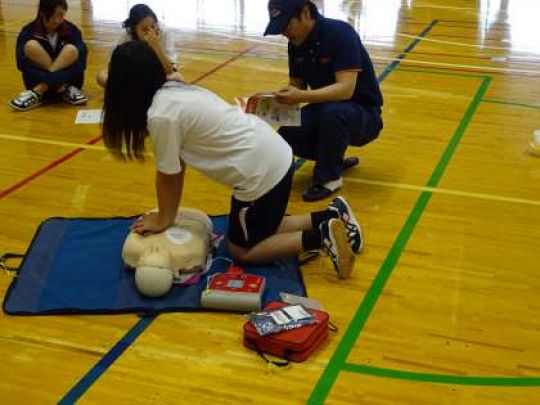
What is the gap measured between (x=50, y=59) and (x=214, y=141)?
284cm

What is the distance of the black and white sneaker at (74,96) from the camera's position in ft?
17.8

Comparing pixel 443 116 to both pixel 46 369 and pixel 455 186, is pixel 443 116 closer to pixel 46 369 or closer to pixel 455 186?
pixel 455 186

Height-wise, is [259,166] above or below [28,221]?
above

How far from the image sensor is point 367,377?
101 inches

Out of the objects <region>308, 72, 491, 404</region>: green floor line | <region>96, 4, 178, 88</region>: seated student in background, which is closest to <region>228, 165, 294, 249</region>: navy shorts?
<region>308, 72, 491, 404</region>: green floor line

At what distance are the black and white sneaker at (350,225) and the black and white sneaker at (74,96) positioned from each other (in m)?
2.63

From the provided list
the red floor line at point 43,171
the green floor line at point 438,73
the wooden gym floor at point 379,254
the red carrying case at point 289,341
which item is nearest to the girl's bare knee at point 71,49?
the wooden gym floor at point 379,254

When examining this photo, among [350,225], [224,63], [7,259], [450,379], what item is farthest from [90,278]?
[224,63]

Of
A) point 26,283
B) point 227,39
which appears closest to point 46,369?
point 26,283

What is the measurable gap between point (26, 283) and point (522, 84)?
419 centimetres

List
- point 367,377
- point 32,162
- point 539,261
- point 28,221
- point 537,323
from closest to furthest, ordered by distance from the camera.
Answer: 1. point 367,377
2. point 537,323
3. point 539,261
4. point 28,221
5. point 32,162

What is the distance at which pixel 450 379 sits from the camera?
2564 mm

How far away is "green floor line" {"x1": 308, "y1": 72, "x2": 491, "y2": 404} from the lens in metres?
2.54

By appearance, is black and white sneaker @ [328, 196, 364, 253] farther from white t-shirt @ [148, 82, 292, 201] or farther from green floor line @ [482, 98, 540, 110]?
green floor line @ [482, 98, 540, 110]
